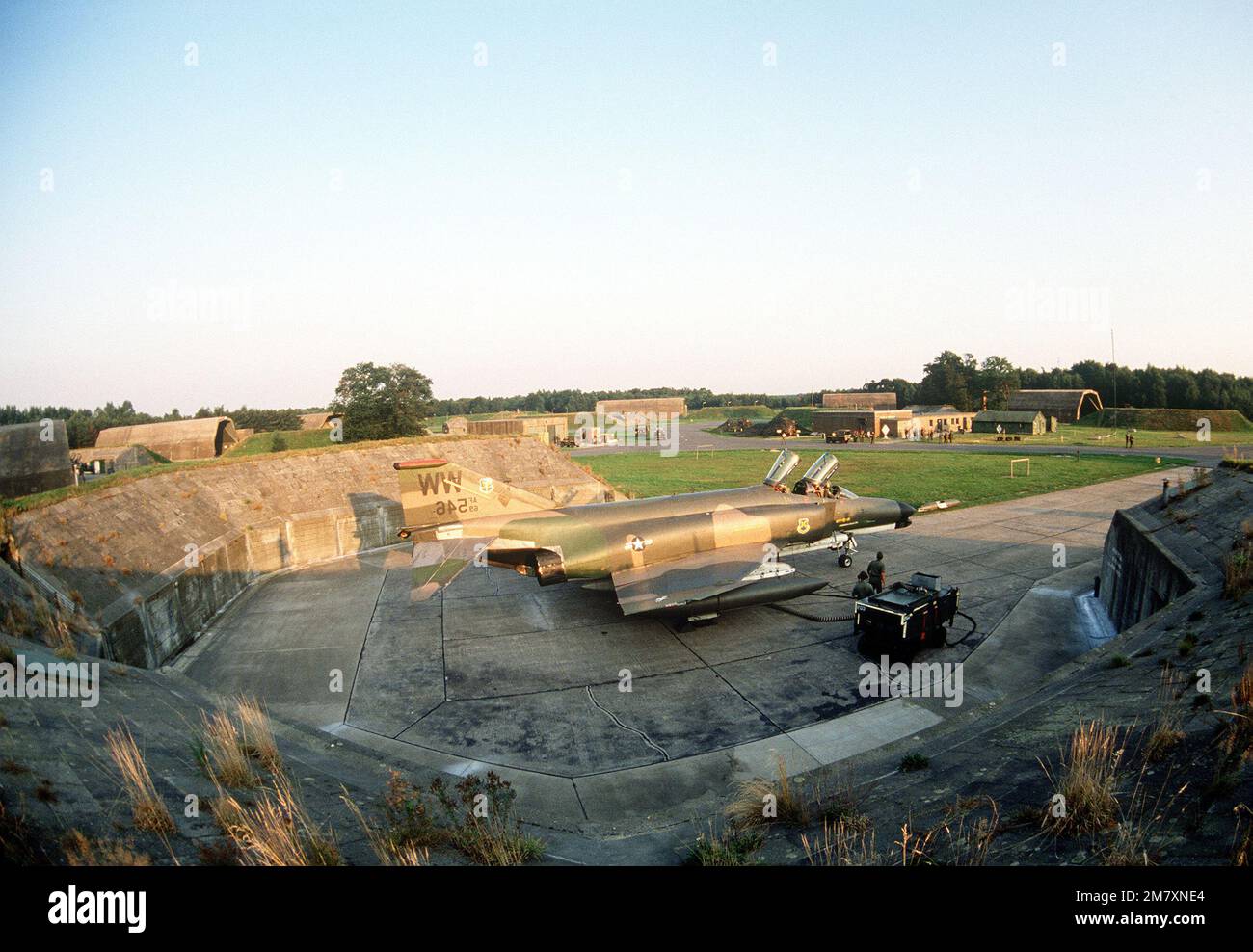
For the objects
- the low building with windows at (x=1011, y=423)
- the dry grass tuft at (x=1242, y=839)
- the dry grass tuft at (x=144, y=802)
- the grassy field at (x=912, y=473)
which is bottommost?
the dry grass tuft at (x=144, y=802)

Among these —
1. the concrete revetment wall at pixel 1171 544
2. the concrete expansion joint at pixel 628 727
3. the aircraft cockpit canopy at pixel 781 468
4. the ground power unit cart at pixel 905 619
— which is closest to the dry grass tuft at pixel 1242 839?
the concrete expansion joint at pixel 628 727

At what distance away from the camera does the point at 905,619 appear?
1354cm

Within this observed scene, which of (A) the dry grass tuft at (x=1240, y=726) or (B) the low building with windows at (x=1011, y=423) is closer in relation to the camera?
(A) the dry grass tuft at (x=1240, y=726)

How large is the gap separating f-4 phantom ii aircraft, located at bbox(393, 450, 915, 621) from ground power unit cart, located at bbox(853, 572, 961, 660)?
7.91 feet

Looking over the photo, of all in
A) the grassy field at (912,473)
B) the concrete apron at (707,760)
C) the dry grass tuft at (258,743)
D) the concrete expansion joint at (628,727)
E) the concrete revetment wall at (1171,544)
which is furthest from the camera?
the grassy field at (912,473)

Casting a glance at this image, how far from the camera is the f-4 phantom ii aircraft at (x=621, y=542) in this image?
53.7ft

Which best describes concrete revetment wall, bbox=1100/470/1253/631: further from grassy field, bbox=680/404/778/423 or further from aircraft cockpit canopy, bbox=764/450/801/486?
grassy field, bbox=680/404/778/423

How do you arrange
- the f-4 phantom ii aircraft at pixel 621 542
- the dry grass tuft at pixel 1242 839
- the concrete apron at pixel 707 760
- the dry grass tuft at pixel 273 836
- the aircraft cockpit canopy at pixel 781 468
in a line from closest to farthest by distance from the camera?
Result: 1. the dry grass tuft at pixel 1242 839
2. the dry grass tuft at pixel 273 836
3. the concrete apron at pixel 707 760
4. the f-4 phantom ii aircraft at pixel 621 542
5. the aircraft cockpit canopy at pixel 781 468

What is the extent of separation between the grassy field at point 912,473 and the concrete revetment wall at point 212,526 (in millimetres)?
10131

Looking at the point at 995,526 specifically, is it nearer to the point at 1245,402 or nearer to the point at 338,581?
the point at 338,581

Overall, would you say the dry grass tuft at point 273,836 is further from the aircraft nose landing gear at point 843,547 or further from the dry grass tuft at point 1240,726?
the aircraft nose landing gear at point 843,547

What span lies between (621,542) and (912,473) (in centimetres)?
3379

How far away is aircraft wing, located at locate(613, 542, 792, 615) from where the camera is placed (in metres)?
15.8

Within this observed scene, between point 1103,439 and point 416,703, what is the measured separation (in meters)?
73.5
